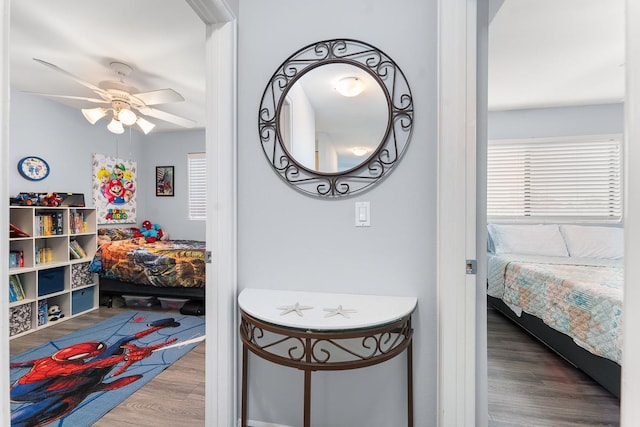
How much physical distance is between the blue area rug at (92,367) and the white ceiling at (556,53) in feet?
10.5

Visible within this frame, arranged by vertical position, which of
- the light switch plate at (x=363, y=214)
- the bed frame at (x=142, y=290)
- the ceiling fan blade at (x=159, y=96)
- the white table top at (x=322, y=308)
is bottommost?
the bed frame at (x=142, y=290)

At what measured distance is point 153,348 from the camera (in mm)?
2662

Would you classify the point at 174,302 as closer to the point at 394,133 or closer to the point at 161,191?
the point at 161,191

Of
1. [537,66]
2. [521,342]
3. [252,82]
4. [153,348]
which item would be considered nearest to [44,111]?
[153,348]

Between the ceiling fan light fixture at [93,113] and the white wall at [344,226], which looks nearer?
the white wall at [344,226]

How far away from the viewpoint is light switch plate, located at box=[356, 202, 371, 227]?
4.90 ft

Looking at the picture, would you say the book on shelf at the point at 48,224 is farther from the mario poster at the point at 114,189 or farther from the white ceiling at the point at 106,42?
the white ceiling at the point at 106,42

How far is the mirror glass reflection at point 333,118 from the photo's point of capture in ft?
4.87

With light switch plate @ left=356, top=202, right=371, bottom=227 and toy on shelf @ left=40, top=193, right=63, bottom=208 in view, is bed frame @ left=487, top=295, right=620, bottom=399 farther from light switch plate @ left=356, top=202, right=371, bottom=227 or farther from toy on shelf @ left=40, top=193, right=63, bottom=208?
toy on shelf @ left=40, top=193, right=63, bottom=208

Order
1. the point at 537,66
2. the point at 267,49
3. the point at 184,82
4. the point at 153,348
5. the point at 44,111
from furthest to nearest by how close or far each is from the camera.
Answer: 1. the point at 44,111
2. the point at 184,82
3. the point at 537,66
4. the point at 153,348
5. the point at 267,49

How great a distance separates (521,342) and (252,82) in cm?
303

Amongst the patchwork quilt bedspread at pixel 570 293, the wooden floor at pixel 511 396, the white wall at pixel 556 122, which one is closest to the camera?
the wooden floor at pixel 511 396

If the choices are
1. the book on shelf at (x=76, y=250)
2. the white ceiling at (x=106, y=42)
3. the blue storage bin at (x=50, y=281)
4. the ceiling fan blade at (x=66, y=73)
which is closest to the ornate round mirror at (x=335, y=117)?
the white ceiling at (x=106, y=42)

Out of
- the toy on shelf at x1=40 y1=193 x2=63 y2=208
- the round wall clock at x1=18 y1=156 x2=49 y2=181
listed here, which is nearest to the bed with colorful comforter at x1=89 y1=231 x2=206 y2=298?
the toy on shelf at x1=40 y1=193 x2=63 y2=208
